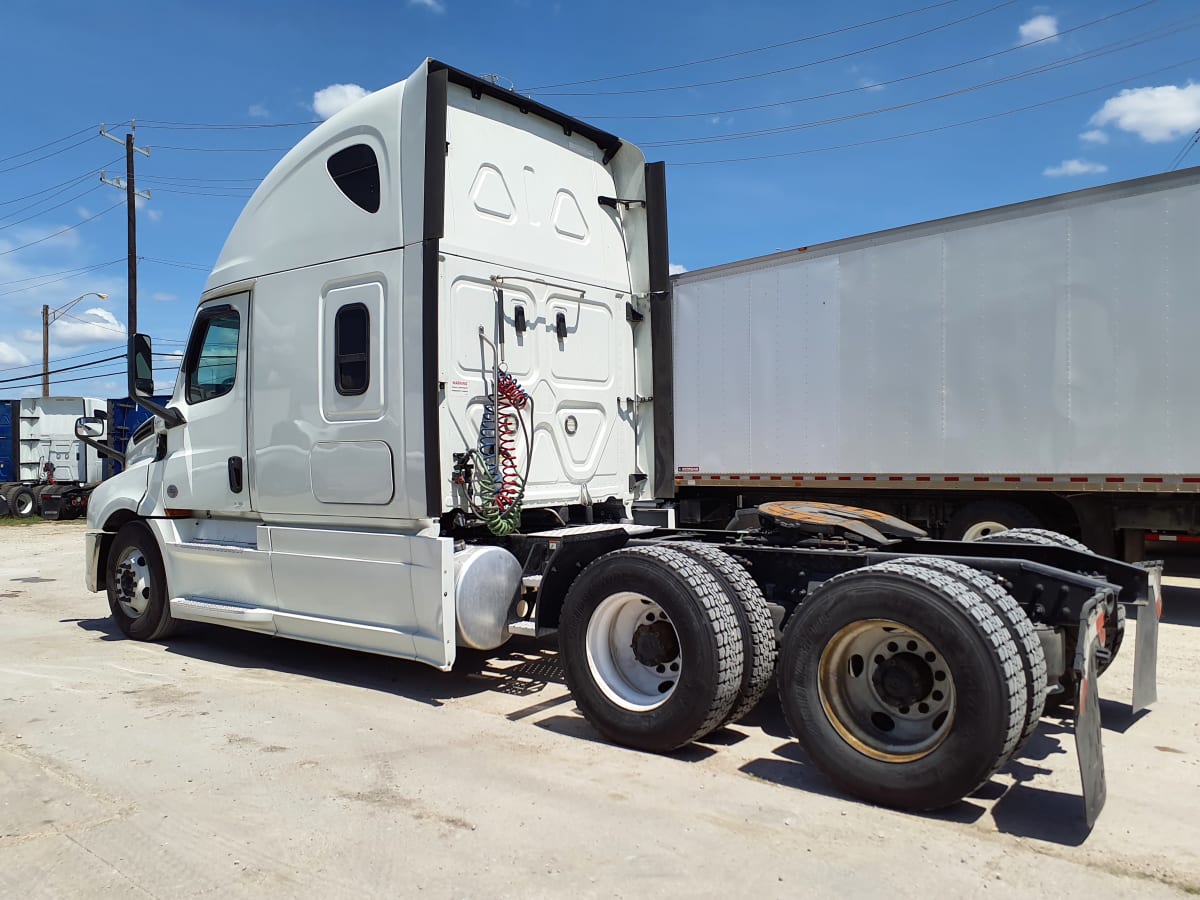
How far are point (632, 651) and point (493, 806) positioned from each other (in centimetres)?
130

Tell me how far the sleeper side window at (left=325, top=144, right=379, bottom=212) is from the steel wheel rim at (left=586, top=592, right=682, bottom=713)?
2970mm

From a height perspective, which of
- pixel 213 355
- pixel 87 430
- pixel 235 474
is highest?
pixel 213 355

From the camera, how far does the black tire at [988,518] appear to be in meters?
9.55

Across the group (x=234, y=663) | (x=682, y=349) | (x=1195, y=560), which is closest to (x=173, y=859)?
(x=234, y=663)

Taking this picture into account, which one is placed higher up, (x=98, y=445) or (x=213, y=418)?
(x=213, y=418)

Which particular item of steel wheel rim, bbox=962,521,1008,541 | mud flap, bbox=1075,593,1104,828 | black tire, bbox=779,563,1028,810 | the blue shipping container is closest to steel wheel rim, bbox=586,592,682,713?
black tire, bbox=779,563,1028,810

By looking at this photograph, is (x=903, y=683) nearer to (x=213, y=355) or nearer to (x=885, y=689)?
(x=885, y=689)

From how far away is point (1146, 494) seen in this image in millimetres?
8914

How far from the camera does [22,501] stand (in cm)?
2714

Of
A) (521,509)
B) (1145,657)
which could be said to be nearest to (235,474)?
(521,509)

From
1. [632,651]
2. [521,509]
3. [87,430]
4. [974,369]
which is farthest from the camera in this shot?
[974,369]

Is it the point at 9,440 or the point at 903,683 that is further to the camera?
the point at 9,440

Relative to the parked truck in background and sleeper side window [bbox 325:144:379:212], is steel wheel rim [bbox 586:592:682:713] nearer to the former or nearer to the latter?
sleeper side window [bbox 325:144:379:212]

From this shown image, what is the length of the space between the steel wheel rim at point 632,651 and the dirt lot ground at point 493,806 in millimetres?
327
